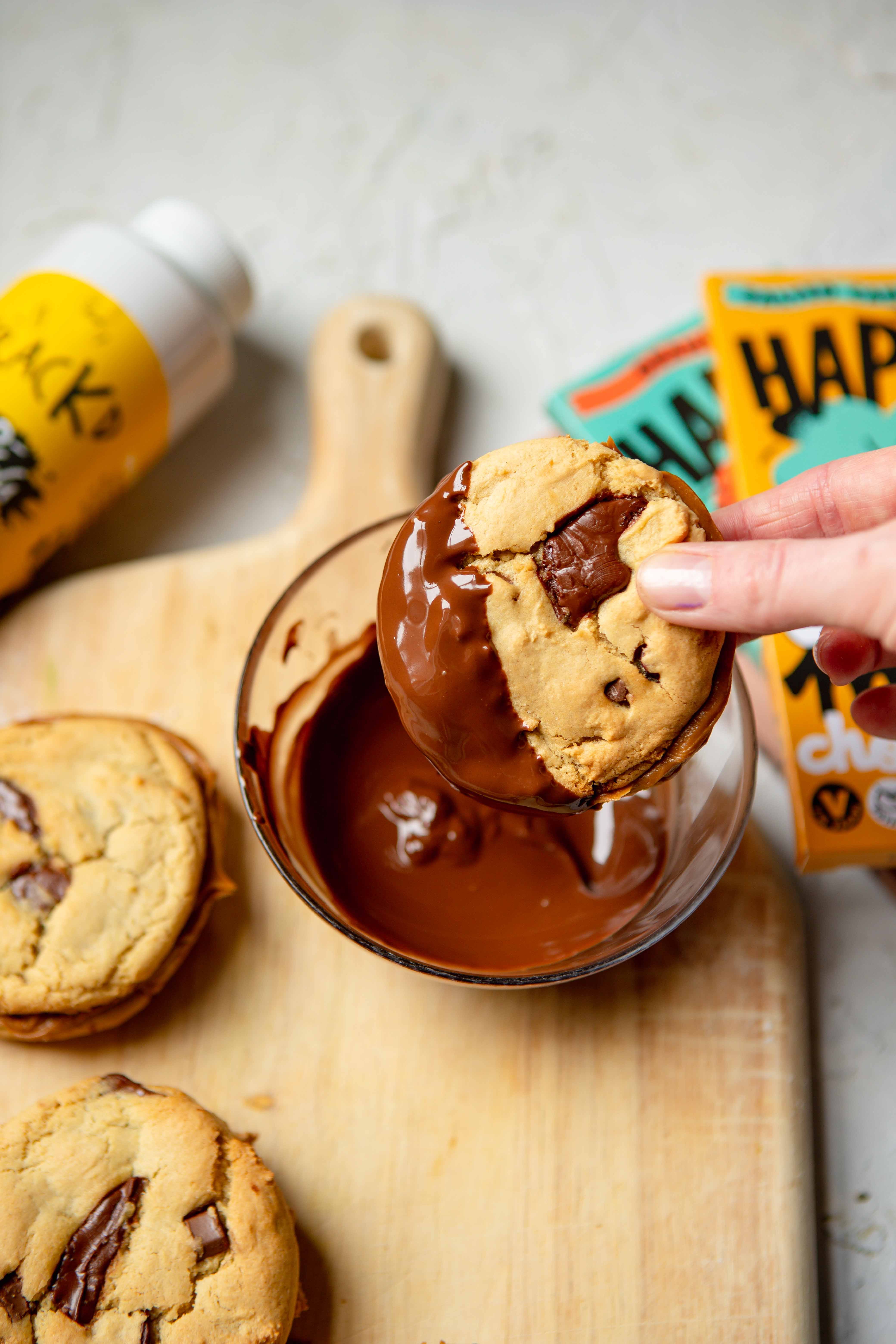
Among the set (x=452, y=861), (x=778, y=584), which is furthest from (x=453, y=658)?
(x=452, y=861)

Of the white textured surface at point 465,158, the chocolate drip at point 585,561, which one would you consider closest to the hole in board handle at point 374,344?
the white textured surface at point 465,158

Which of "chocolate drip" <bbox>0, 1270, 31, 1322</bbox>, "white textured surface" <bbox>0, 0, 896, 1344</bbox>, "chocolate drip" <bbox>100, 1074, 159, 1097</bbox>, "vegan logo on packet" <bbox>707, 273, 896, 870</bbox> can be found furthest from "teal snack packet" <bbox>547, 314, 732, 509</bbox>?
"chocolate drip" <bbox>0, 1270, 31, 1322</bbox>

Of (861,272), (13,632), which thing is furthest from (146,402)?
(861,272)

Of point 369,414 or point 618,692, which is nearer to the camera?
point 618,692

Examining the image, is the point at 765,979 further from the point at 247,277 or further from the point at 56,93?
the point at 56,93

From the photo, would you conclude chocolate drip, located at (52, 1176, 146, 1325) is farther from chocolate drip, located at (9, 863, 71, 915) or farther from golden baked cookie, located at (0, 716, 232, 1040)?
chocolate drip, located at (9, 863, 71, 915)

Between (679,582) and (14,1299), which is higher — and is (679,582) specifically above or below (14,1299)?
above

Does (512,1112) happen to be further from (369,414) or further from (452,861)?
(369,414)
